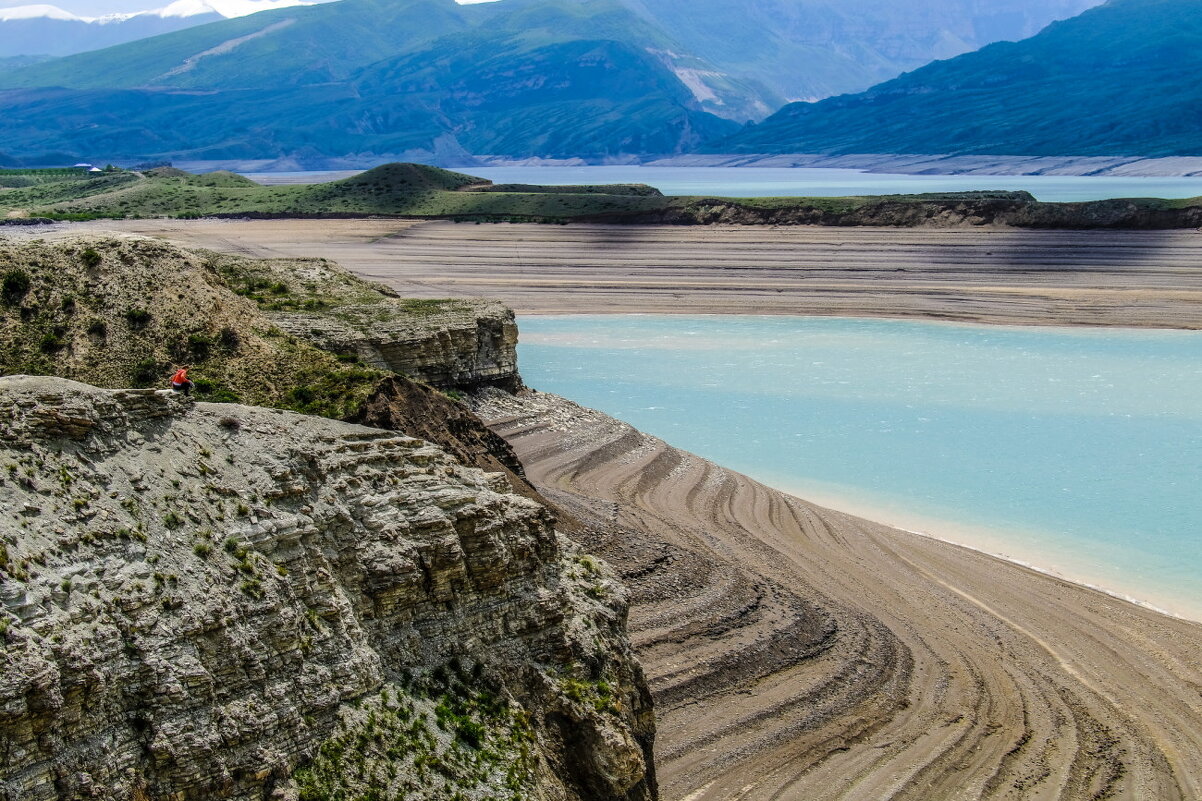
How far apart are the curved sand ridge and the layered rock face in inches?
132

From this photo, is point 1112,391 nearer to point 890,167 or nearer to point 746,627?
point 746,627

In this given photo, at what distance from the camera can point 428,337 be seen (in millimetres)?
24156

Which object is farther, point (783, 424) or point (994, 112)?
point (994, 112)

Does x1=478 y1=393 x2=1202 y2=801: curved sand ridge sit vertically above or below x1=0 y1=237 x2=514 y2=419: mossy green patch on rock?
below

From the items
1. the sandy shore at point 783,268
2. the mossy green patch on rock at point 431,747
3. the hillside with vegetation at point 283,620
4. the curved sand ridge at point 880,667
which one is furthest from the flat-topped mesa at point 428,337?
the sandy shore at point 783,268

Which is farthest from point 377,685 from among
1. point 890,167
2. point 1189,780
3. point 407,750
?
point 890,167

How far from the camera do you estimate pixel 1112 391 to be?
3659 centimetres

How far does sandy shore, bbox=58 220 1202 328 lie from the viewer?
51500mm

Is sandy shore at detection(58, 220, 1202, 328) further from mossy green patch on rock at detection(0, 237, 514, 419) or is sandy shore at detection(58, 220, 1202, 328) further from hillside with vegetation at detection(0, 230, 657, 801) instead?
hillside with vegetation at detection(0, 230, 657, 801)

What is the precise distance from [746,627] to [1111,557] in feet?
30.6

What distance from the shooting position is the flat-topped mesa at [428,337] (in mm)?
22141

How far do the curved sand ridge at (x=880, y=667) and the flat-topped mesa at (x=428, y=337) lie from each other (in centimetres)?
440

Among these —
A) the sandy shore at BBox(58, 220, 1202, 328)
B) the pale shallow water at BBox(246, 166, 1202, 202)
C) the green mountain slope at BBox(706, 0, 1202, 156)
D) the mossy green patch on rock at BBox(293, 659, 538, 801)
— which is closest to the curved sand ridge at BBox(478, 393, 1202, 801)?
the mossy green patch on rock at BBox(293, 659, 538, 801)

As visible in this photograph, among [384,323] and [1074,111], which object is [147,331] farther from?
[1074,111]
